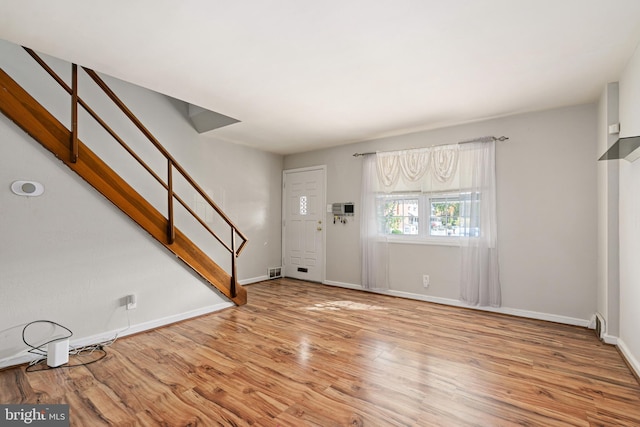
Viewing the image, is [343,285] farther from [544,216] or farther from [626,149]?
[626,149]

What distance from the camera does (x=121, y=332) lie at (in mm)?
3133

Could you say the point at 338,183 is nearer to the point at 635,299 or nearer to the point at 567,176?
the point at 567,176

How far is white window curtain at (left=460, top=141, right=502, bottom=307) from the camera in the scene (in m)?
3.95

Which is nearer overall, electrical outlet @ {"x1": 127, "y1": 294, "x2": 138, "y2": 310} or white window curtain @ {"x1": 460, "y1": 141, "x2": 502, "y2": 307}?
electrical outlet @ {"x1": 127, "y1": 294, "x2": 138, "y2": 310}

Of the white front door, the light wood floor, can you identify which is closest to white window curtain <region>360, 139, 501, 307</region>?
the light wood floor

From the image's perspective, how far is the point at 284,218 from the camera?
6309mm

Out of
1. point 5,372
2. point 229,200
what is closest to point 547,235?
point 229,200

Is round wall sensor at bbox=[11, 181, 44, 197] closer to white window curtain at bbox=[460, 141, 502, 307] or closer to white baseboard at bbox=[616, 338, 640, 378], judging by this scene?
white window curtain at bbox=[460, 141, 502, 307]

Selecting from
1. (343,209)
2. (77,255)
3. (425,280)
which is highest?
(343,209)

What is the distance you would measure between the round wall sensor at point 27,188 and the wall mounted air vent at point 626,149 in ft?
14.6

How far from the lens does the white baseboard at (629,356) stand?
7.70 feet

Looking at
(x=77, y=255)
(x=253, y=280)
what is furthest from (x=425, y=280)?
(x=77, y=255)

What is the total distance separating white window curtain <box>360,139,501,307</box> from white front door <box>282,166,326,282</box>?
39.9 inches

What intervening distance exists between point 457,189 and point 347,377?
297cm
